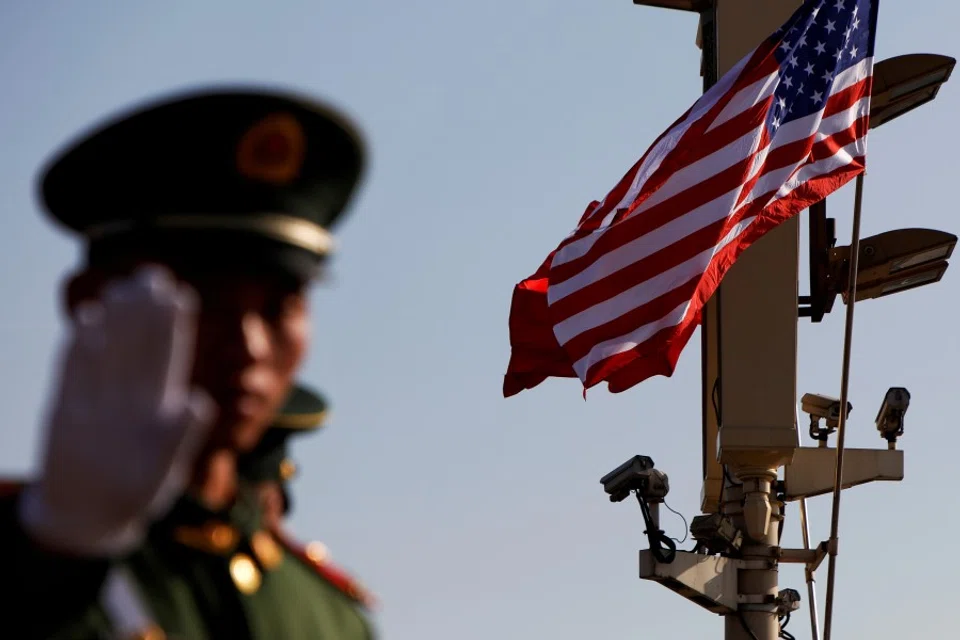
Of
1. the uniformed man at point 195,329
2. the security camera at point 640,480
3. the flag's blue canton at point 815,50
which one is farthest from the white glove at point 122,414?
the security camera at point 640,480

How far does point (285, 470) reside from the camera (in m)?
3.39

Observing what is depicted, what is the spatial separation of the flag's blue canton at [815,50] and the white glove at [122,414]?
8.70 meters

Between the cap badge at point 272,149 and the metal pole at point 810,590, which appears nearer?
the cap badge at point 272,149

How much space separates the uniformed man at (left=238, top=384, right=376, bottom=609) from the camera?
3254mm

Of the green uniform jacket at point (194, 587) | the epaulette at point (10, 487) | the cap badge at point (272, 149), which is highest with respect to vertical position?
the cap badge at point (272, 149)

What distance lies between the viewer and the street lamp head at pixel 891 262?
486 inches

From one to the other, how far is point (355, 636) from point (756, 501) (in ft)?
29.8

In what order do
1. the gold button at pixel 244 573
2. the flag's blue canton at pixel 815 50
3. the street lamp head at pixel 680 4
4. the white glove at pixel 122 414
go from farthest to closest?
1. the street lamp head at pixel 680 4
2. the flag's blue canton at pixel 815 50
3. the gold button at pixel 244 573
4. the white glove at pixel 122 414

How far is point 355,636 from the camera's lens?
3.39 metres

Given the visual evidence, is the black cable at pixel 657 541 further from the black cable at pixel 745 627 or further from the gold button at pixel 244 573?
the gold button at pixel 244 573

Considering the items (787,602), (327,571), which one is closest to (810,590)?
(787,602)

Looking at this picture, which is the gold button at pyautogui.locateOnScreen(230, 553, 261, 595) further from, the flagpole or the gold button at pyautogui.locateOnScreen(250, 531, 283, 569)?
the flagpole

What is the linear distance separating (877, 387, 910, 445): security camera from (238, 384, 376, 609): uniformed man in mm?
9578

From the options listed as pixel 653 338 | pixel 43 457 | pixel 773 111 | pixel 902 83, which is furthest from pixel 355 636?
pixel 902 83
